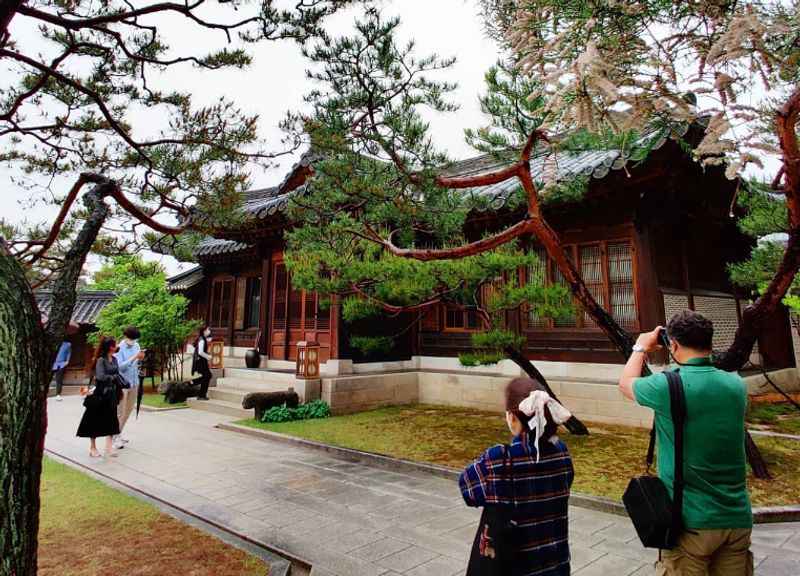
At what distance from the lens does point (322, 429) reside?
7.56 meters

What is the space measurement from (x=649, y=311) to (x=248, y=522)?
22.4 feet

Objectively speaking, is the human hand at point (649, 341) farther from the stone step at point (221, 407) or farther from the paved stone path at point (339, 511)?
the stone step at point (221, 407)

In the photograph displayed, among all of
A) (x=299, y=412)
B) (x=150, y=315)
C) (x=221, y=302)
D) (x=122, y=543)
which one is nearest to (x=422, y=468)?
(x=122, y=543)

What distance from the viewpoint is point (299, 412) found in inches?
333

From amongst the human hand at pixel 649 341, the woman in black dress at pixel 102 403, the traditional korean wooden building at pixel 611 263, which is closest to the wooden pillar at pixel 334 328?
the traditional korean wooden building at pixel 611 263

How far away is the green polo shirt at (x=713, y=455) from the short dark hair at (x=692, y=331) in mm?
141

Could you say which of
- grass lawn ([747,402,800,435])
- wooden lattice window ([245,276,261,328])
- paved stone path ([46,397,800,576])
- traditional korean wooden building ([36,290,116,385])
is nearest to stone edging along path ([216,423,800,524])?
paved stone path ([46,397,800,576])

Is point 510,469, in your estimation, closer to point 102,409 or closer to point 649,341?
point 649,341

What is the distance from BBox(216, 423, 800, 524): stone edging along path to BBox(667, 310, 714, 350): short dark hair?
2.77 m

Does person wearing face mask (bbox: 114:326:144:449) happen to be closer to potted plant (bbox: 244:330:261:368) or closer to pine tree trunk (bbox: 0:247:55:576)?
pine tree trunk (bbox: 0:247:55:576)

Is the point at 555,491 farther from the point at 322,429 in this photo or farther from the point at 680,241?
the point at 680,241

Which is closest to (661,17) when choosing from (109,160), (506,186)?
(109,160)

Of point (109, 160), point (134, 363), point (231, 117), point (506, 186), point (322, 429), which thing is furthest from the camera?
point (506, 186)

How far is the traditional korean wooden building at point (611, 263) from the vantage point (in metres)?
7.61
